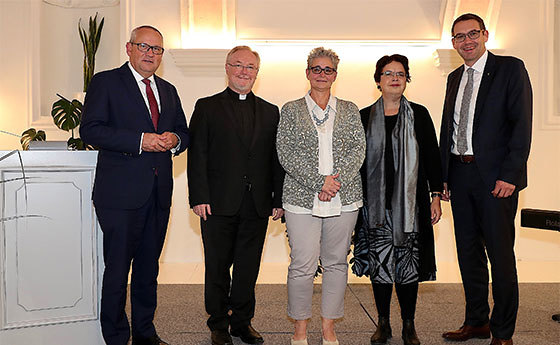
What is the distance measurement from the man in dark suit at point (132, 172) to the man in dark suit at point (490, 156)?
153 centimetres

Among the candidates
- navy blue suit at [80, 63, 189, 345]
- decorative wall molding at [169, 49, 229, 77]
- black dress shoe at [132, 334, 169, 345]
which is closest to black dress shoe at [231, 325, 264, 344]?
black dress shoe at [132, 334, 169, 345]

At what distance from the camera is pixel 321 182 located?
9.86 ft

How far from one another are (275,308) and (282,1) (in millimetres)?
2964

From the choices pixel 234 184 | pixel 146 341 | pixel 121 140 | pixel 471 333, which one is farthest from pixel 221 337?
pixel 471 333

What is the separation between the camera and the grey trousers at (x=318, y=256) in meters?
3.09

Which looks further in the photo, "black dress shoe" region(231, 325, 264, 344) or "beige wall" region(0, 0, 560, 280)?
"beige wall" region(0, 0, 560, 280)

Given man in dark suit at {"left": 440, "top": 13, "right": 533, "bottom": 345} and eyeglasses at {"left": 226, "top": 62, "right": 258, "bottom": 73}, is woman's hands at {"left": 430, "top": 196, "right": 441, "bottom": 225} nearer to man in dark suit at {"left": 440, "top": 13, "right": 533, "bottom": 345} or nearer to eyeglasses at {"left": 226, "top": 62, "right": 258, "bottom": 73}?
man in dark suit at {"left": 440, "top": 13, "right": 533, "bottom": 345}

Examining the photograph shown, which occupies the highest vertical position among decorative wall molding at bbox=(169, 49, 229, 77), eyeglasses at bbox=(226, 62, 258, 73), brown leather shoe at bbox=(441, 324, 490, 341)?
decorative wall molding at bbox=(169, 49, 229, 77)

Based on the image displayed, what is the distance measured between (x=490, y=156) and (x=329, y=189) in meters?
0.90

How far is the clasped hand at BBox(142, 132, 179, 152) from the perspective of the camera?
293 cm

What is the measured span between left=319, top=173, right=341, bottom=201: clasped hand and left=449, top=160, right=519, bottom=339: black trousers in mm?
782

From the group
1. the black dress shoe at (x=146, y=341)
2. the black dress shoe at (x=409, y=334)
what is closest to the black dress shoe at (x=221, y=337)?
the black dress shoe at (x=146, y=341)

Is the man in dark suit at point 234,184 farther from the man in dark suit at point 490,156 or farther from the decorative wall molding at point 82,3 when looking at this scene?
the decorative wall molding at point 82,3

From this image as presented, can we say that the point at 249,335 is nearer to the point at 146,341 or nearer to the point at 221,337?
the point at 221,337
